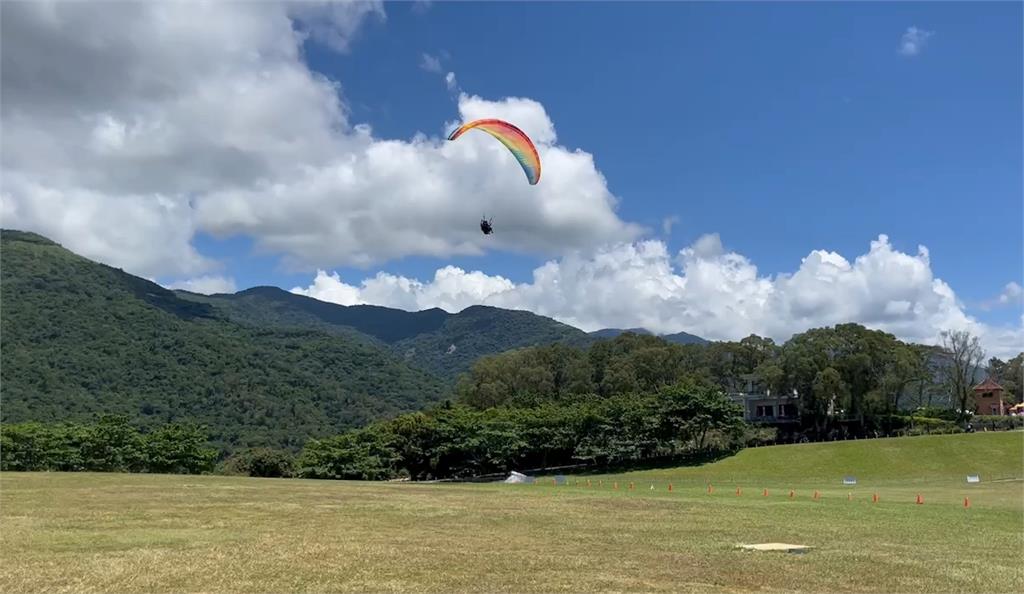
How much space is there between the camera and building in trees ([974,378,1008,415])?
420ft

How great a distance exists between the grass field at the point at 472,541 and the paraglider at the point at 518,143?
48.9 feet

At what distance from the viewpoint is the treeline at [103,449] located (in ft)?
210

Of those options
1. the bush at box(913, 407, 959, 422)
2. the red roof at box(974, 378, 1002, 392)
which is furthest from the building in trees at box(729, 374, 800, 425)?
the red roof at box(974, 378, 1002, 392)

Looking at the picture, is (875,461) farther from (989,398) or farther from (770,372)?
(989,398)

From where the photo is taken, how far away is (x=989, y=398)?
5123 inches

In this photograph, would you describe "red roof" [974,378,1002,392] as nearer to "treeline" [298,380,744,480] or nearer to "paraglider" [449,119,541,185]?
"treeline" [298,380,744,480]

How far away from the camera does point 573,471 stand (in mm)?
80688

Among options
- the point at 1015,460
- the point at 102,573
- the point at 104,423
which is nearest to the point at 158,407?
the point at 104,423

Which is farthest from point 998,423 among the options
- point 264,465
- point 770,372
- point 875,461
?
point 264,465

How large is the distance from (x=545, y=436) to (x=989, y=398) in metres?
90.6

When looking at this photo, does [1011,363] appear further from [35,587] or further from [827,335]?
[35,587]

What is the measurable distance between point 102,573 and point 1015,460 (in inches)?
3130

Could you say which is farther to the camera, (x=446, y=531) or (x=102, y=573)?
(x=446, y=531)

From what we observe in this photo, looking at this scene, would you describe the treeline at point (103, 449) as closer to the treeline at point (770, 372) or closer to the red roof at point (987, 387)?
the treeline at point (770, 372)
